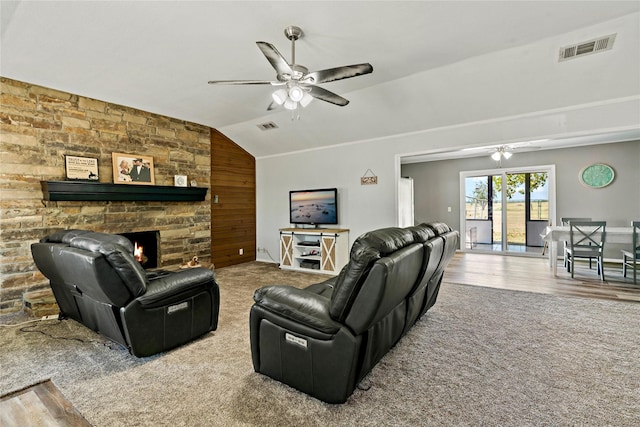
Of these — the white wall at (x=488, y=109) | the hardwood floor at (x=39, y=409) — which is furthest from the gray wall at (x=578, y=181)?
the hardwood floor at (x=39, y=409)

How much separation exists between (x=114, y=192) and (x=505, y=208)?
26.5 ft

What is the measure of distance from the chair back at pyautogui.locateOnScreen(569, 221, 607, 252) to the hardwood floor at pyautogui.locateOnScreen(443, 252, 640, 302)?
52cm

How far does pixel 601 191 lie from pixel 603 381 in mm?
5965

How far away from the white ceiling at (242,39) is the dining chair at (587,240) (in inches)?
82.1

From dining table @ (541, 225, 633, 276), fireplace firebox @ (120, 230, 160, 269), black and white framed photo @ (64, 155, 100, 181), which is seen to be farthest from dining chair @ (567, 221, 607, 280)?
black and white framed photo @ (64, 155, 100, 181)

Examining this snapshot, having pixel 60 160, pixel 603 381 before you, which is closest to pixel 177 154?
pixel 60 160

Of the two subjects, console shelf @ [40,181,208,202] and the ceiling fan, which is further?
console shelf @ [40,181,208,202]

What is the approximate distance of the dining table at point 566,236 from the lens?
4.66 metres

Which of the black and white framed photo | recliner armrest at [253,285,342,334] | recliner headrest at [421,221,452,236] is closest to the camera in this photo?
recliner armrest at [253,285,342,334]

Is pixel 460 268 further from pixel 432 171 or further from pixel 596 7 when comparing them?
pixel 596 7

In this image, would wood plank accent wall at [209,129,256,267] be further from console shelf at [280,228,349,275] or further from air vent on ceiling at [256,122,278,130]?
console shelf at [280,228,349,275]

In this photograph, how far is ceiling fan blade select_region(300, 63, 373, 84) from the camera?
2.52 m

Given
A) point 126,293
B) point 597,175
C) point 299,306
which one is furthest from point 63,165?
point 597,175

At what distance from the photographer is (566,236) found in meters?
5.04
